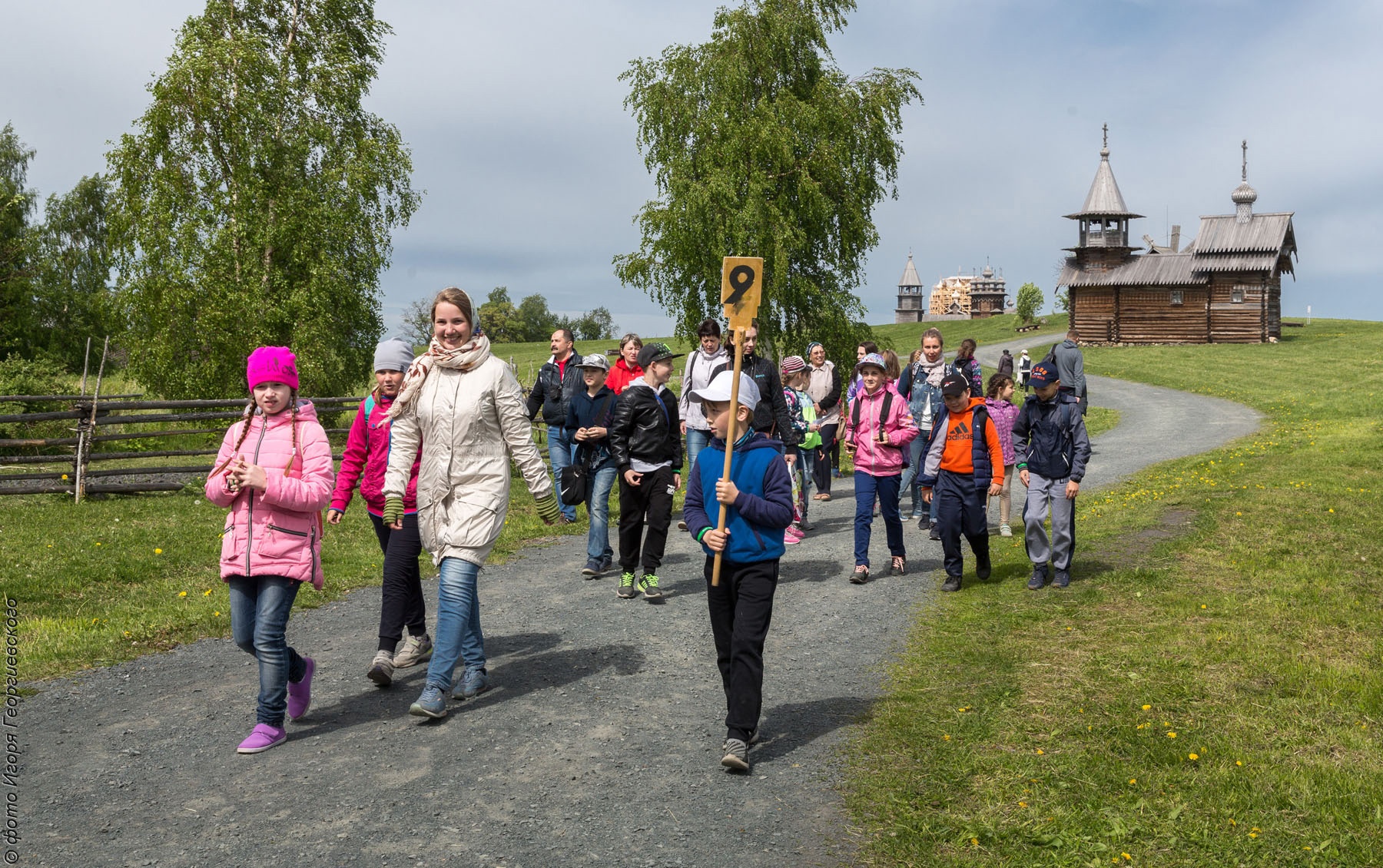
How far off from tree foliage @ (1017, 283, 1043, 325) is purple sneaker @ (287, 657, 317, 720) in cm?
8800

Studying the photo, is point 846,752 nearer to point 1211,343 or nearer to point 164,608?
point 164,608

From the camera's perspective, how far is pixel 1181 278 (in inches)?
2298

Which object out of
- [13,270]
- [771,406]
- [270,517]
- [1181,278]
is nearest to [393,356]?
[270,517]

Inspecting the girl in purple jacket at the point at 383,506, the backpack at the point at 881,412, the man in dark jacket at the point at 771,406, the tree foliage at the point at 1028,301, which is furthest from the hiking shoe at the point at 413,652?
the tree foliage at the point at 1028,301

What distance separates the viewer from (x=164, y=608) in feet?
26.5

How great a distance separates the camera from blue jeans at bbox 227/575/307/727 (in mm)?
4988

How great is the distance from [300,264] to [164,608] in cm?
1726

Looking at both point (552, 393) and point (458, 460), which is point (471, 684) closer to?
point (458, 460)

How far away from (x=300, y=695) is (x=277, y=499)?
122cm

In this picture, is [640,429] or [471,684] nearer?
[471,684]

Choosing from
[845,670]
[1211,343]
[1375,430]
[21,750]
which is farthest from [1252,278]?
[21,750]

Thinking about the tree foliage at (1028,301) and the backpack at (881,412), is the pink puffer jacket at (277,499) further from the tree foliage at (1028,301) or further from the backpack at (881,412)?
the tree foliage at (1028,301)

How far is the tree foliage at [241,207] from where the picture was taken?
73.7 ft

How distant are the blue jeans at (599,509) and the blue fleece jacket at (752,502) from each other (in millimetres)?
3947
